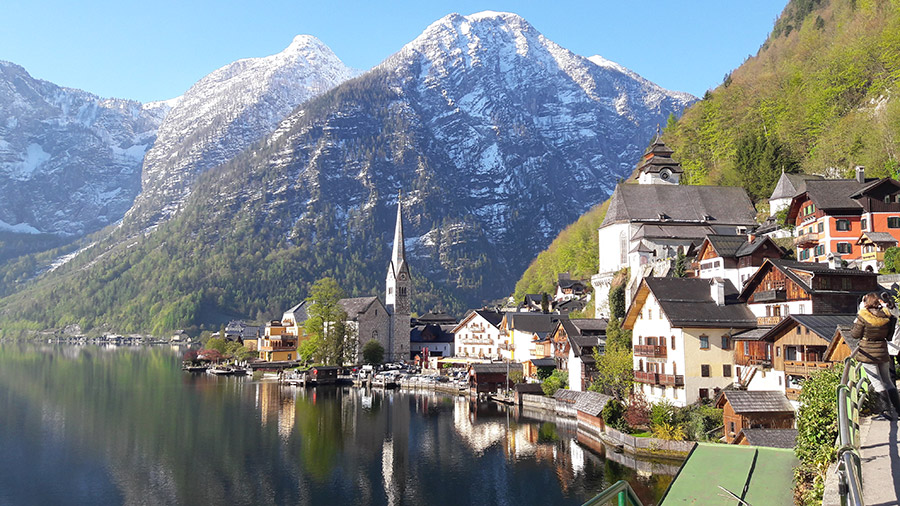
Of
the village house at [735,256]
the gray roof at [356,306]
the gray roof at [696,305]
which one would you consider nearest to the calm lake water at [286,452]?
the gray roof at [696,305]

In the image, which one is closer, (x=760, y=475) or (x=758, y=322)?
(x=760, y=475)

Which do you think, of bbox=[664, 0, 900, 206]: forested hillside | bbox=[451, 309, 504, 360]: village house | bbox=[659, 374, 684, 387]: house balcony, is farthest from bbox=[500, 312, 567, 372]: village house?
bbox=[659, 374, 684, 387]: house balcony

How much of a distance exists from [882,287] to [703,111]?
252 ft

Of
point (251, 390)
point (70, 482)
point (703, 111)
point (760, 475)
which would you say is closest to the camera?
point (760, 475)

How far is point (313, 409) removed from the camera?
78.5 meters

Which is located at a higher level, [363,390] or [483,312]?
[483,312]

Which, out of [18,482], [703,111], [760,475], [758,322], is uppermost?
[703,111]

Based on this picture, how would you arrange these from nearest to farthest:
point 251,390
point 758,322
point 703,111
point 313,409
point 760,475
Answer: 1. point 760,475
2. point 758,322
3. point 313,409
4. point 251,390
5. point 703,111

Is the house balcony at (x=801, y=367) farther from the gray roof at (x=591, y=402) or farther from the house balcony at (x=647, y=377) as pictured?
the gray roof at (x=591, y=402)

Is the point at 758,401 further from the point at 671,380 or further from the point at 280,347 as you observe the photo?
the point at 280,347

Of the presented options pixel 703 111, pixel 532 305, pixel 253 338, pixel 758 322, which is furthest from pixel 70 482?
pixel 253 338

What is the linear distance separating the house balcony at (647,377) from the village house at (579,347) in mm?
10401

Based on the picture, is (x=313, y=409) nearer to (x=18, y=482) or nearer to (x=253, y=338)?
(x=18, y=482)

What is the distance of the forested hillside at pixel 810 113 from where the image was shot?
7821cm
